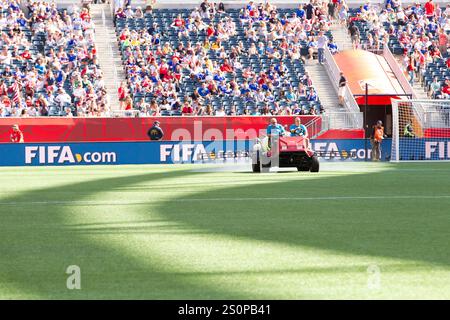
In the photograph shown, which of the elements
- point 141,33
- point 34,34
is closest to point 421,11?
point 141,33

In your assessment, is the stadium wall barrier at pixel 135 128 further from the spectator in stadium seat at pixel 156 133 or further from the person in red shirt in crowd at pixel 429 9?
the person in red shirt in crowd at pixel 429 9

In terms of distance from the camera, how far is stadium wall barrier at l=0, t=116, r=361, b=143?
4112 cm

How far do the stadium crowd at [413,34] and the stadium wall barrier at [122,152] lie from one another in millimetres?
→ 12804

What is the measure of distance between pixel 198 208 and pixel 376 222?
3.69 m

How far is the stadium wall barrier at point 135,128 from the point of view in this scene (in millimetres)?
41125

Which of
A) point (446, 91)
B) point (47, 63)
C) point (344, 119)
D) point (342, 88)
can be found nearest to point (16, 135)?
point (47, 63)

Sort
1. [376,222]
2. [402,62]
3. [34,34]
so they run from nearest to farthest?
[376,222] < [34,34] < [402,62]

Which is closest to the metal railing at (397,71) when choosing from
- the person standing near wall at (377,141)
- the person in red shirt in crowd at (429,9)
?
the person in red shirt in crowd at (429,9)

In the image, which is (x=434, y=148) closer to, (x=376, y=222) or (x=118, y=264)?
(x=376, y=222)

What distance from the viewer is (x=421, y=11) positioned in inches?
2176

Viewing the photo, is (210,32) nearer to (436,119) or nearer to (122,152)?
(122,152)

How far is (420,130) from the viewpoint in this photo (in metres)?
43.0

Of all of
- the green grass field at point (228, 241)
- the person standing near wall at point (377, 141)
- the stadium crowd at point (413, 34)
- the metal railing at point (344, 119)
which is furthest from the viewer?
the stadium crowd at point (413, 34)

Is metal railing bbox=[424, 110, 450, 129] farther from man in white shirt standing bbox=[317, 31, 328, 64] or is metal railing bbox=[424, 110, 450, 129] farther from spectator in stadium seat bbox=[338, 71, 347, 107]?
man in white shirt standing bbox=[317, 31, 328, 64]
